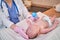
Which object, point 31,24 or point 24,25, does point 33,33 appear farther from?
point 24,25

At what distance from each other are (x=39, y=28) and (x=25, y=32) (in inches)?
6.0

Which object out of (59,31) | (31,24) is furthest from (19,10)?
(59,31)

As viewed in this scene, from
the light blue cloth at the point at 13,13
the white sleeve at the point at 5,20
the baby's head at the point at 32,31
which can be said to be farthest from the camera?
the light blue cloth at the point at 13,13

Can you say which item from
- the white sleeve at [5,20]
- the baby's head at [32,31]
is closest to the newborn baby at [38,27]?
the baby's head at [32,31]

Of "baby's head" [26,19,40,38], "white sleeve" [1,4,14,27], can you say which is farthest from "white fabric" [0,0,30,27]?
"baby's head" [26,19,40,38]

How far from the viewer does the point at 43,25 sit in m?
1.28

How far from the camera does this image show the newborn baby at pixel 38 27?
1.13 meters

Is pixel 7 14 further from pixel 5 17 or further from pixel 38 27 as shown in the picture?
pixel 38 27

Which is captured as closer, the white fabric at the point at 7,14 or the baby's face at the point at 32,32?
the baby's face at the point at 32,32

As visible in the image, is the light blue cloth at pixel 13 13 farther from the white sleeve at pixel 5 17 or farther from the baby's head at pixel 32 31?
the baby's head at pixel 32 31

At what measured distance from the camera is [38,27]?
1.20m

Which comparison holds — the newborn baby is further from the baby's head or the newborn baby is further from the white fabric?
A: the white fabric

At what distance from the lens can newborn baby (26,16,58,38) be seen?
113 centimetres

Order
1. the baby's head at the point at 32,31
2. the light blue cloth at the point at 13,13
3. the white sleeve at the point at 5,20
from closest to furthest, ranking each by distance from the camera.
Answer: the baby's head at the point at 32,31
the white sleeve at the point at 5,20
the light blue cloth at the point at 13,13
